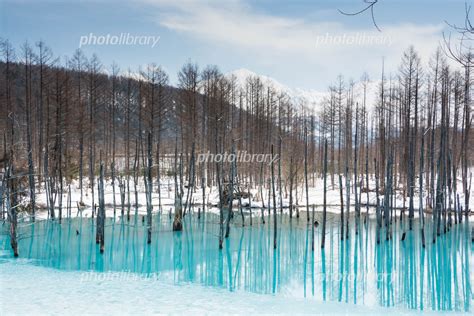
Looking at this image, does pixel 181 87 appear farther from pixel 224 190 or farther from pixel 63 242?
pixel 63 242

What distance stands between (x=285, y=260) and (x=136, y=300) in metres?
5.74

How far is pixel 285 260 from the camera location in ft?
44.0

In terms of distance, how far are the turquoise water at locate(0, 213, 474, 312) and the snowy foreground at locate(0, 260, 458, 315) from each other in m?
0.53

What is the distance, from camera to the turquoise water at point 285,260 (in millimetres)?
10328

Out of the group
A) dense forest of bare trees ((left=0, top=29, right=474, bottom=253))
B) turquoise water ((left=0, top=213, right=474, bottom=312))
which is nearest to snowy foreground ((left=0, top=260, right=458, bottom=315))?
turquoise water ((left=0, top=213, right=474, bottom=312))

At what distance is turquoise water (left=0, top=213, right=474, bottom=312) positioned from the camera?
10328 mm

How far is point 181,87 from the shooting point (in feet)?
106

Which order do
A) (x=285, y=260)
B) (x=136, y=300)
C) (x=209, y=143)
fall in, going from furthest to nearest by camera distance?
(x=209, y=143)
(x=285, y=260)
(x=136, y=300)

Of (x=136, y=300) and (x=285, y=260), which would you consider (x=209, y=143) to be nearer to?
(x=285, y=260)

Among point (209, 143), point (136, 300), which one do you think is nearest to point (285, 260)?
point (136, 300)

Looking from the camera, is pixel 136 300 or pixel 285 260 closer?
pixel 136 300

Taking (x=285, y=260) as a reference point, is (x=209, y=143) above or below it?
above

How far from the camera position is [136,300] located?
927cm

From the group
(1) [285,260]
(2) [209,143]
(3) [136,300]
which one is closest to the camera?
(3) [136,300]
